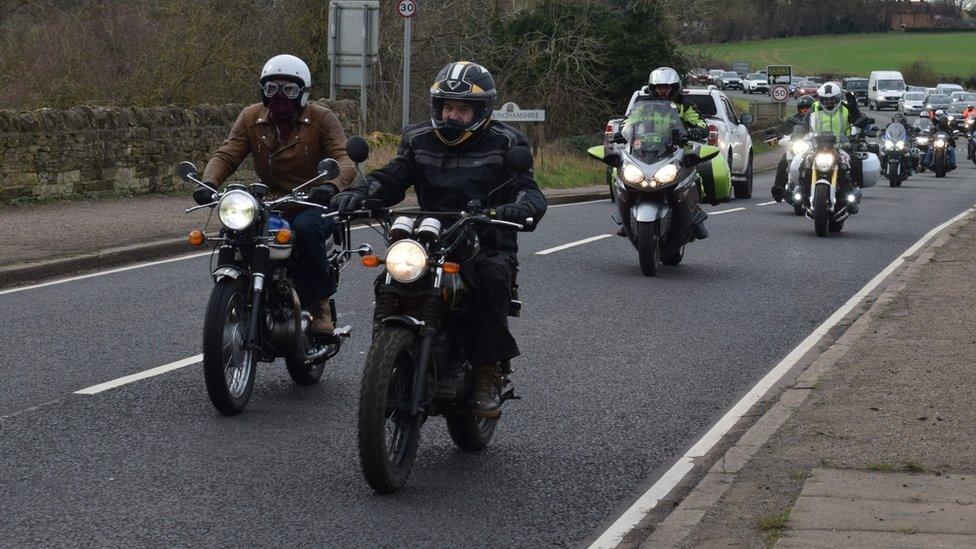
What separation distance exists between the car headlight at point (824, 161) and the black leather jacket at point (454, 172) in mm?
12846

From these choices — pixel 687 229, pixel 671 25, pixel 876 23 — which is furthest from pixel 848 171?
pixel 876 23

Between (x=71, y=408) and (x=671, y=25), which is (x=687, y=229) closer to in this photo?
(x=71, y=408)

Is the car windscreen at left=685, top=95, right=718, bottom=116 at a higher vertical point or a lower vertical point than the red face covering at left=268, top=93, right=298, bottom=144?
lower

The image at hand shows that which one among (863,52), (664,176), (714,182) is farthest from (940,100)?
(664,176)

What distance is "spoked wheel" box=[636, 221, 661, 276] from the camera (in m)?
14.6

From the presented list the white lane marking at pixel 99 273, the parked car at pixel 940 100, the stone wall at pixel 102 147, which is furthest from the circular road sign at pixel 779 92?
the white lane marking at pixel 99 273

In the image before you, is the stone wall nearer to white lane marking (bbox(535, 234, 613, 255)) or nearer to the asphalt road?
the asphalt road

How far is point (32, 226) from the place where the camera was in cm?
1697

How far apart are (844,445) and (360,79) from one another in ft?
63.9

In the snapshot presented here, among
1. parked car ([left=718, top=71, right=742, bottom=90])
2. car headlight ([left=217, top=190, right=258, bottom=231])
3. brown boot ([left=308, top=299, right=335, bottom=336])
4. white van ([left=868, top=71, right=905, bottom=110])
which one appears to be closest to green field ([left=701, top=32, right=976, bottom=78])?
parked car ([left=718, top=71, right=742, bottom=90])

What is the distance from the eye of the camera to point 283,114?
861cm

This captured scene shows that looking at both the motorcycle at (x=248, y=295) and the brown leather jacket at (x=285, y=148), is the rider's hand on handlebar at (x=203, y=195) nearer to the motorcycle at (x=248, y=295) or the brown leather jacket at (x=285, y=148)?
the motorcycle at (x=248, y=295)

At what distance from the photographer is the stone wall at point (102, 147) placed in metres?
18.9

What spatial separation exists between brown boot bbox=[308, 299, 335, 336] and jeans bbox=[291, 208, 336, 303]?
0.19 feet
